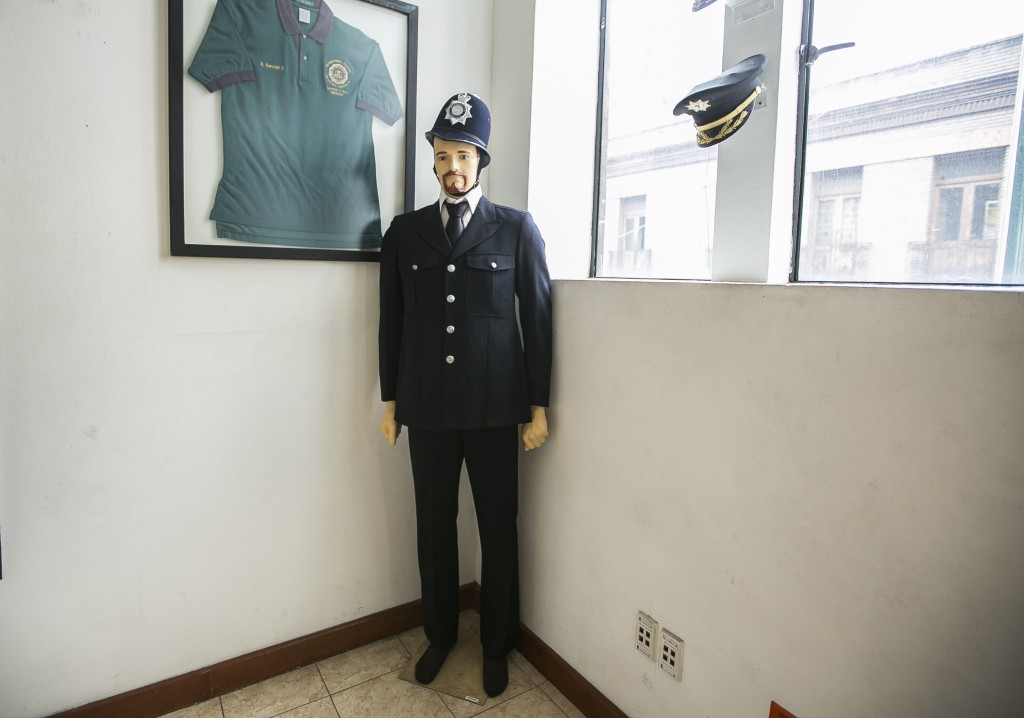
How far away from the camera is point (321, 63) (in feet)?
5.82

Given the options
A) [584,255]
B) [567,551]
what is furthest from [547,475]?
[584,255]

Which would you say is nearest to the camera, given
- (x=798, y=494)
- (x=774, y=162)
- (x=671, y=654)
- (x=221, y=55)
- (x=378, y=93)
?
(x=798, y=494)

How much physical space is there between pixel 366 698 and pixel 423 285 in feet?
3.97

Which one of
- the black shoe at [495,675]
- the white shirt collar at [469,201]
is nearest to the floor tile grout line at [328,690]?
the black shoe at [495,675]

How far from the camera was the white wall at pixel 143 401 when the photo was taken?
4.87ft

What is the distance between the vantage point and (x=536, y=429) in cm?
179

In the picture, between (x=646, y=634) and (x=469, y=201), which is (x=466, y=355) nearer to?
(x=469, y=201)

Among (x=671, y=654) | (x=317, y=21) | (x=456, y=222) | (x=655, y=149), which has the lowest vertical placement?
(x=671, y=654)

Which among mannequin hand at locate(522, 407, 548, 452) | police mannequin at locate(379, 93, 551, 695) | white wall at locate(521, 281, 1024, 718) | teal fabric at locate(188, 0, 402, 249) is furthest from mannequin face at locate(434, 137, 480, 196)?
mannequin hand at locate(522, 407, 548, 452)

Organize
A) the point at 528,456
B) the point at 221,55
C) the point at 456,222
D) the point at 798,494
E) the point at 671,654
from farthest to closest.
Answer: the point at 528,456 → the point at 456,222 → the point at 221,55 → the point at 671,654 → the point at 798,494

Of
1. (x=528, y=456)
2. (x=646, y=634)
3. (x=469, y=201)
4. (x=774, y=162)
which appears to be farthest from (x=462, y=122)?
(x=646, y=634)

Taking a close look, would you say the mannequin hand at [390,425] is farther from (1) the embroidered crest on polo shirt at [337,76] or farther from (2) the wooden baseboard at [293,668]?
(1) the embroidered crest on polo shirt at [337,76]

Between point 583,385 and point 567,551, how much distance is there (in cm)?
51

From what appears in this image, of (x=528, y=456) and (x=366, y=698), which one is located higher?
(x=528, y=456)
